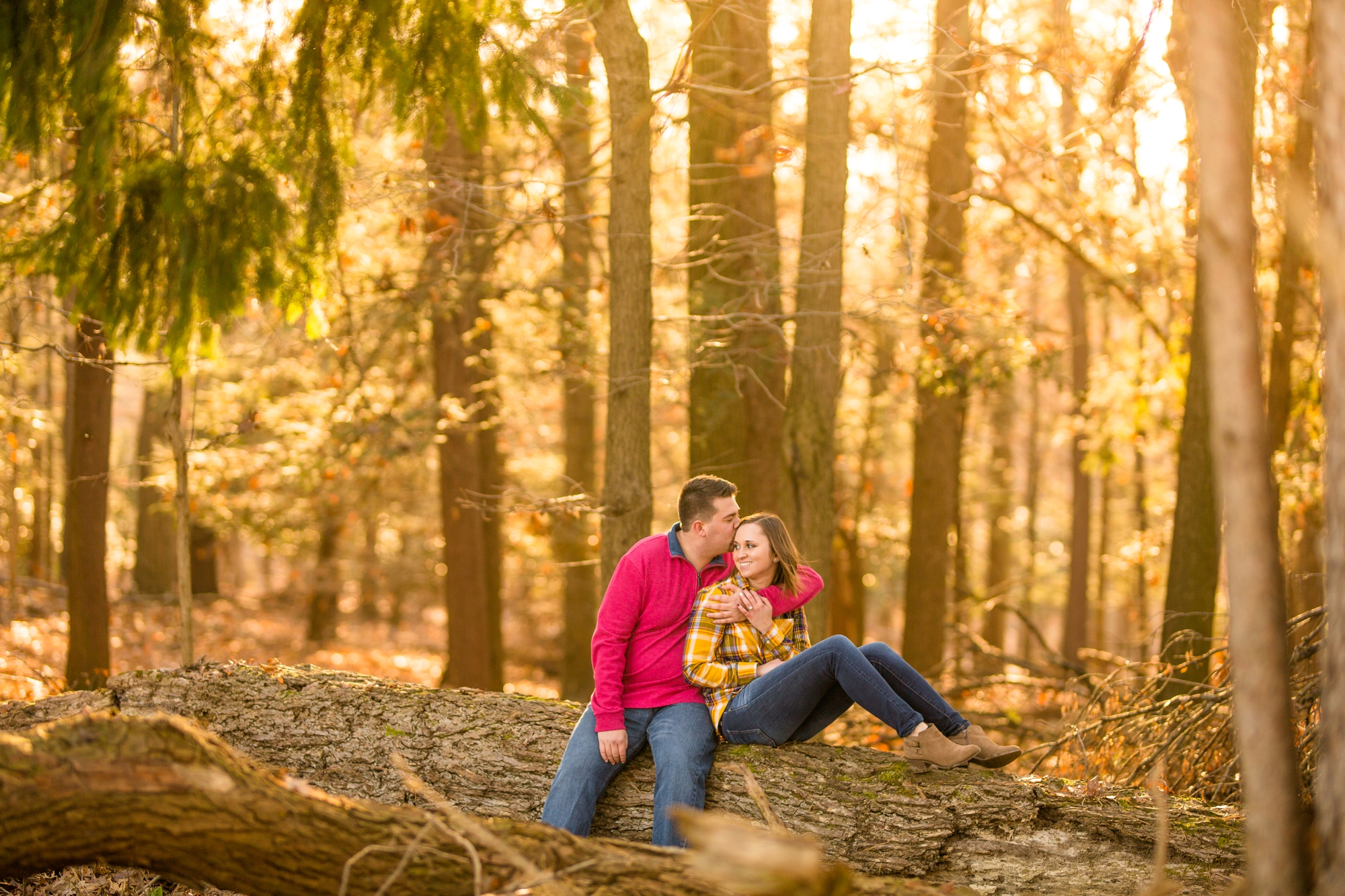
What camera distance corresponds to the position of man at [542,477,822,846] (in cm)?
386

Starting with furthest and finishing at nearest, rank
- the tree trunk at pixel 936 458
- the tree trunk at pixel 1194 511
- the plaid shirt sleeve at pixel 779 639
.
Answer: the tree trunk at pixel 936 458, the tree trunk at pixel 1194 511, the plaid shirt sleeve at pixel 779 639

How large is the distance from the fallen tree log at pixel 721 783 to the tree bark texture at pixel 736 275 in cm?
314

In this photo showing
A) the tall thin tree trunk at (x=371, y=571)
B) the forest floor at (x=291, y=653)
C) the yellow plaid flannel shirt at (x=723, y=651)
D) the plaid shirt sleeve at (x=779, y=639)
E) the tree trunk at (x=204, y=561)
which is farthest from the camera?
the tree trunk at (x=204, y=561)

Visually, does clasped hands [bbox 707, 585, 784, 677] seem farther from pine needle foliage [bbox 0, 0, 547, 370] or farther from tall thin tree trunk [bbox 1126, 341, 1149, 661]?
tall thin tree trunk [bbox 1126, 341, 1149, 661]

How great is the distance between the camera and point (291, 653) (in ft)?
46.9

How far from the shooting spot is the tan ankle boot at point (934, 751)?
3865 mm

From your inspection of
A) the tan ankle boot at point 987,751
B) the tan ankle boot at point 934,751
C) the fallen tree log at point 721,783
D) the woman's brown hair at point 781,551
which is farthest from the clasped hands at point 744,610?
the tan ankle boot at point 987,751

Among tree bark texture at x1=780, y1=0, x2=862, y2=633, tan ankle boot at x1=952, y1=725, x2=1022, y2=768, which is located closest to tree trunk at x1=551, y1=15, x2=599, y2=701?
tree bark texture at x1=780, y1=0, x2=862, y2=633

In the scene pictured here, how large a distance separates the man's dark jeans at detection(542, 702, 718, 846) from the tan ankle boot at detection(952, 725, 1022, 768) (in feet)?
3.55

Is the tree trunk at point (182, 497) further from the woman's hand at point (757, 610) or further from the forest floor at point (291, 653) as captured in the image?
the woman's hand at point (757, 610)

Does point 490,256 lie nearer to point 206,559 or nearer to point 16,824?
point 16,824

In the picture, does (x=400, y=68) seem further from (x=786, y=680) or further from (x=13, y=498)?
(x=13, y=498)

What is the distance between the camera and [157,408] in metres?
13.9

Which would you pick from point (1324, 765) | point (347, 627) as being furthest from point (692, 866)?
point (347, 627)
